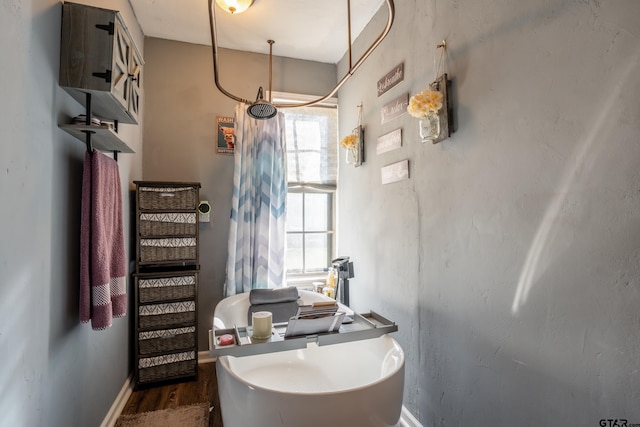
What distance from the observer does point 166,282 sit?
2502 mm

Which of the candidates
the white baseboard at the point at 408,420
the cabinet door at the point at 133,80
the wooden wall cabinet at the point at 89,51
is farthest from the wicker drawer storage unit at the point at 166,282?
the white baseboard at the point at 408,420

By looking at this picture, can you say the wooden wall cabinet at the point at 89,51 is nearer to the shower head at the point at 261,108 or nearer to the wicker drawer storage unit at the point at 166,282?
the shower head at the point at 261,108

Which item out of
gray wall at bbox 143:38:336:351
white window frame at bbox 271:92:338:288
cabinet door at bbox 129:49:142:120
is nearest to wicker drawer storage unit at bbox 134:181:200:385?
gray wall at bbox 143:38:336:351

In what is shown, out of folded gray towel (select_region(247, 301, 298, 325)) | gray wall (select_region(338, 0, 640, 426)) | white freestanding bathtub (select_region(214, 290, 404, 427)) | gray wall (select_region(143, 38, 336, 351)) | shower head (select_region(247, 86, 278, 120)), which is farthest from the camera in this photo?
gray wall (select_region(143, 38, 336, 351))

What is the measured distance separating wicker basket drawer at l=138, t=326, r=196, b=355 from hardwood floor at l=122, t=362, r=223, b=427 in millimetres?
278

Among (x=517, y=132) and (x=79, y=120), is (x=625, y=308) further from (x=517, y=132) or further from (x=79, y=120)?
(x=79, y=120)

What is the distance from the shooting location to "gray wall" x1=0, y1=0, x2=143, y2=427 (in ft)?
3.31

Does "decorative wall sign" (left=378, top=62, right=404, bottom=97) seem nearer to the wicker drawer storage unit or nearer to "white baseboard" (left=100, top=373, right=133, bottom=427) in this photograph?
the wicker drawer storage unit

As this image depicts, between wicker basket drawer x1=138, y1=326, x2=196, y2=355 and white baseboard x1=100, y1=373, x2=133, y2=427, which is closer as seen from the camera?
white baseboard x1=100, y1=373, x2=133, y2=427

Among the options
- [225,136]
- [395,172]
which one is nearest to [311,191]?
[225,136]

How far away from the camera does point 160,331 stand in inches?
97.3

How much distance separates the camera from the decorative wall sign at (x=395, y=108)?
2048mm

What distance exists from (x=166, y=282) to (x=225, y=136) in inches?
55.5

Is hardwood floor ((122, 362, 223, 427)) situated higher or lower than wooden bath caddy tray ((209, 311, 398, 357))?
lower
